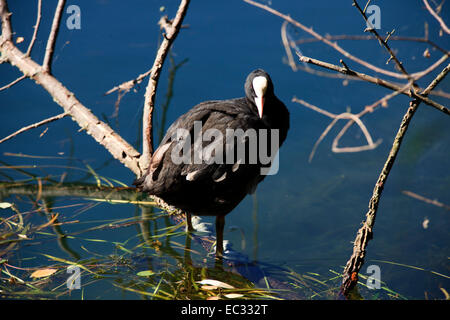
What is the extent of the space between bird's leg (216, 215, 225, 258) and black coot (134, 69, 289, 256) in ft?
0.10

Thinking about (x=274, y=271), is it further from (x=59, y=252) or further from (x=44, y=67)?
(x=44, y=67)

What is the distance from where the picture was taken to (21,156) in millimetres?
2838

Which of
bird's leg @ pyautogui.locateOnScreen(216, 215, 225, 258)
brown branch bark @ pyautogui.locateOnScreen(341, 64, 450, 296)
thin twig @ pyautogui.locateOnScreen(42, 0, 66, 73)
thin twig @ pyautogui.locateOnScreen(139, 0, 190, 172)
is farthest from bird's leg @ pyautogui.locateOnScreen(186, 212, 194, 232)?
thin twig @ pyautogui.locateOnScreen(42, 0, 66, 73)

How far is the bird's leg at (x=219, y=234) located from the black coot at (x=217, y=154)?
30mm

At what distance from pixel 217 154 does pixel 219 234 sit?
432 millimetres

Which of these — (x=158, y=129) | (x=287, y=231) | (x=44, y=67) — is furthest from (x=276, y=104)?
(x=44, y=67)

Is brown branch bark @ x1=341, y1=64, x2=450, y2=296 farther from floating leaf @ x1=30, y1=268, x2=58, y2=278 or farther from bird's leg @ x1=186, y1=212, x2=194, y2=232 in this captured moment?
floating leaf @ x1=30, y1=268, x2=58, y2=278

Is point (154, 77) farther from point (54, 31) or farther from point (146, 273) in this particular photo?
point (146, 273)

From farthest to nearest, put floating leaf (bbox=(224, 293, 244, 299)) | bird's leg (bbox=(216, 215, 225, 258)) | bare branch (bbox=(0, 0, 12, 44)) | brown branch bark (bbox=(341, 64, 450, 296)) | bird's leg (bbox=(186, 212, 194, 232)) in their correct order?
bare branch (bbox=(0, 0, 12, 44)) < bird's leg (bbox=(186, 212, 194, 232)) < bird's leg (bbox=(216, 215, 225, 258)) < floating leaf (bbox=(224, 293, 244, 299)) < brown branch bark (bbox=(341, 64, 450, 296))

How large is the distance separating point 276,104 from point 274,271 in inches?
28.9

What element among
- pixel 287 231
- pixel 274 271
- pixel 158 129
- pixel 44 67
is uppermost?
pixel 44 67

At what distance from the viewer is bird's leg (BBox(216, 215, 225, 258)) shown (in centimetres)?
217

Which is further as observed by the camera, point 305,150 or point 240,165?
point 305,150

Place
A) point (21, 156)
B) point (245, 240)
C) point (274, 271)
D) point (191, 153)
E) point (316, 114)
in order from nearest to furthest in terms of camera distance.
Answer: point (191, 153), point (274, 271), point (245, 240), point (21, 156), point (316, 114)
